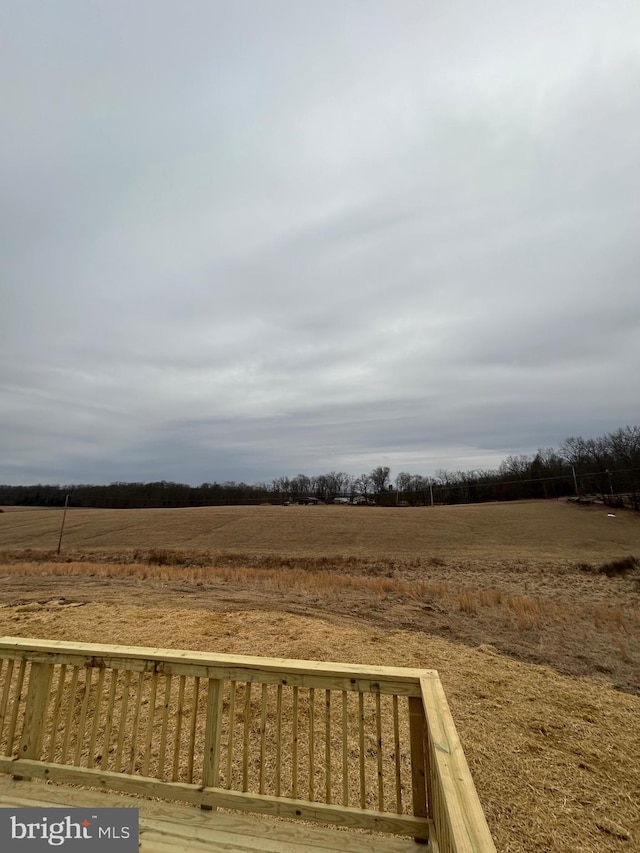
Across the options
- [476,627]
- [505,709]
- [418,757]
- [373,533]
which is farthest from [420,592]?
[373,533]

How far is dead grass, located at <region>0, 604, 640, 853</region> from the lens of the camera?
3.70 metres

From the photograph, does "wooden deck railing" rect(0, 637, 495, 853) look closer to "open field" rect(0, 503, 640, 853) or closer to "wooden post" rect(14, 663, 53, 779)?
"wooden post" rect(14, 663, 53, 779)

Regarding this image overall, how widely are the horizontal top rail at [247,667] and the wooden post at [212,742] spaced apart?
0.17 metres

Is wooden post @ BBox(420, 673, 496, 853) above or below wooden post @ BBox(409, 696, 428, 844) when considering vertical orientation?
above

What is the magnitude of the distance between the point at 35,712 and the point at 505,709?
5.65m

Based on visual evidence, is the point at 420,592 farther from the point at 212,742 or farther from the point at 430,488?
the point at 430,488

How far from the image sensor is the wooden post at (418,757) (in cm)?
284

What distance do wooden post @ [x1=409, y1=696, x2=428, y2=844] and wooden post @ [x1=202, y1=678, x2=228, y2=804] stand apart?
141cm

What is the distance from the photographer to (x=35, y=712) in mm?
3291

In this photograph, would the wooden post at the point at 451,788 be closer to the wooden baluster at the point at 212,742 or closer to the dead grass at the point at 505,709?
the wooden baluster at the point at 212,742

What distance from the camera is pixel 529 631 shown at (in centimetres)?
988

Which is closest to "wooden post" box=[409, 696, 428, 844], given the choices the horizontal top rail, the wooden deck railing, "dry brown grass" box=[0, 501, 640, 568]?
the wooden deck railing

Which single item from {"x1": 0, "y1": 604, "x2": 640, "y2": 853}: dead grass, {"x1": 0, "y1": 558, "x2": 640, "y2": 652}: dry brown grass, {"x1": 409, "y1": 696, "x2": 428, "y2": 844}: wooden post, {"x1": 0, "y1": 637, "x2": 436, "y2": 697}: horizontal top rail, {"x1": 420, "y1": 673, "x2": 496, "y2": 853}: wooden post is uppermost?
{"x1": 0, "y1": 637, "x2": 436, "y2": 697}: horizontal top rail

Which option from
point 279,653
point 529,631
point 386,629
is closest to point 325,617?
point 386,629
